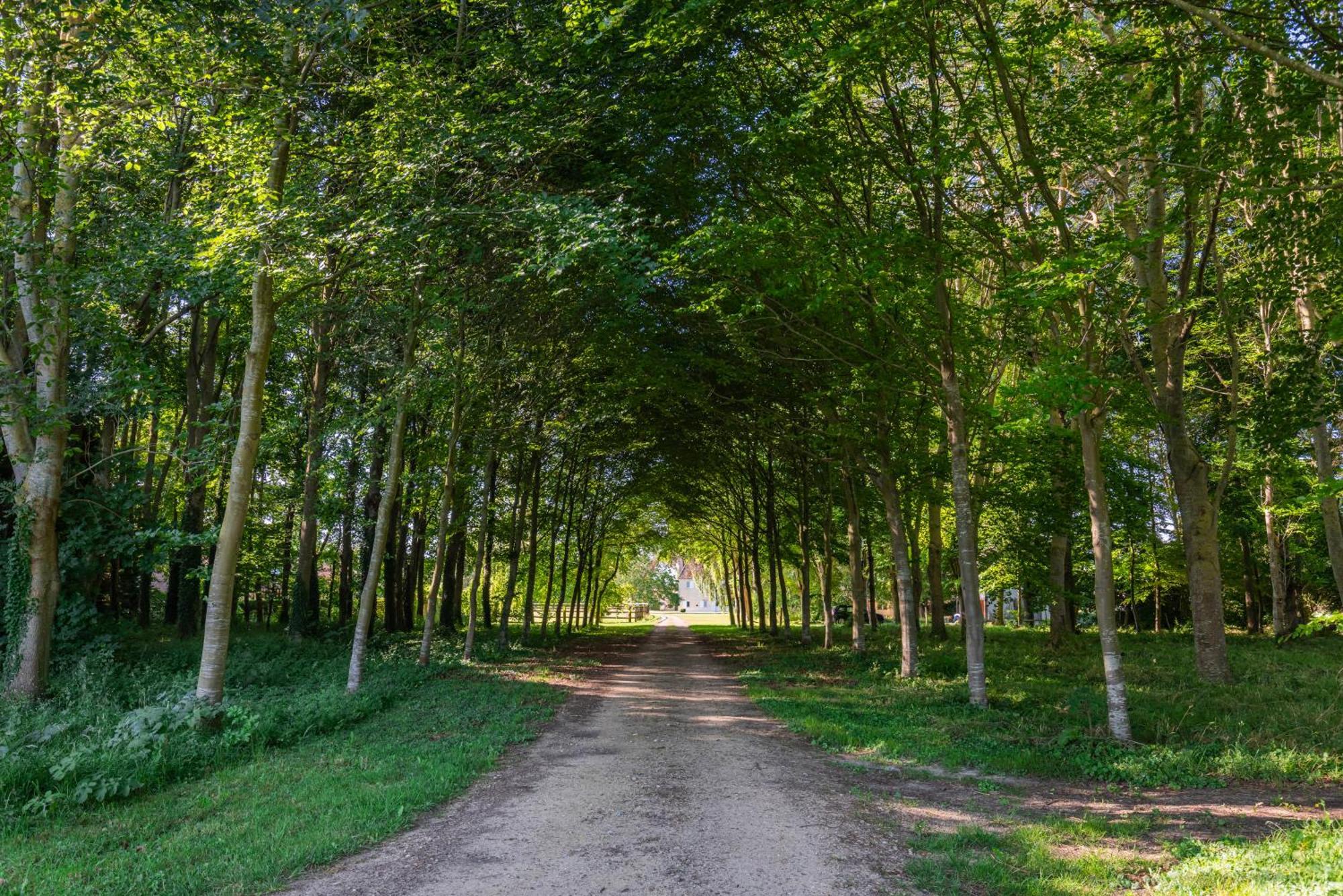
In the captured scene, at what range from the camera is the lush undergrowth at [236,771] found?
5484 millimetres

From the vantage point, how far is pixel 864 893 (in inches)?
198

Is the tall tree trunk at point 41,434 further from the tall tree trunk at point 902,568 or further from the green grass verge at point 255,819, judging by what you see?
the tall tree trunk at point 902,568

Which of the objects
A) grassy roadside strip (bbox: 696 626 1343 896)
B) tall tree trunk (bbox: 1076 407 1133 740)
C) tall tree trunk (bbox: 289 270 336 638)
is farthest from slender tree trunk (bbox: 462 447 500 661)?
tall tree trunk (bbox: 1076 407 1133 740)

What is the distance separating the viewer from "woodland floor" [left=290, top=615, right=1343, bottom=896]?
5.23 m

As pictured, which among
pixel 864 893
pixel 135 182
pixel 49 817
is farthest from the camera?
pixel 135 182

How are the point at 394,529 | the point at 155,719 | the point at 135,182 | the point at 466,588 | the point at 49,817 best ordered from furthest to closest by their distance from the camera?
the point at 466,588, the point at 394,529, the point at 135,182, the point at 155,719, the point at 49,817

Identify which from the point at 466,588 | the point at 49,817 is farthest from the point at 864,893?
the point at 466,588

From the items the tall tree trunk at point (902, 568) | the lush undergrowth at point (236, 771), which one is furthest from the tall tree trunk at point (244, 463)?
the tall tree trunk at point (902, 568)

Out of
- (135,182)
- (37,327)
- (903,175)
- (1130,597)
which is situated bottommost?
(1130,597)

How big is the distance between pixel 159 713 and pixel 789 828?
7832mm

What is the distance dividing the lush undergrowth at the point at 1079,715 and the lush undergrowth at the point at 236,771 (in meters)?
5.26

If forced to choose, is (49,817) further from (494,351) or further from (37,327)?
(494,351)

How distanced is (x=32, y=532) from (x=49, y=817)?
8173mm

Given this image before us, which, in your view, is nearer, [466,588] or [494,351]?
[494,351]
